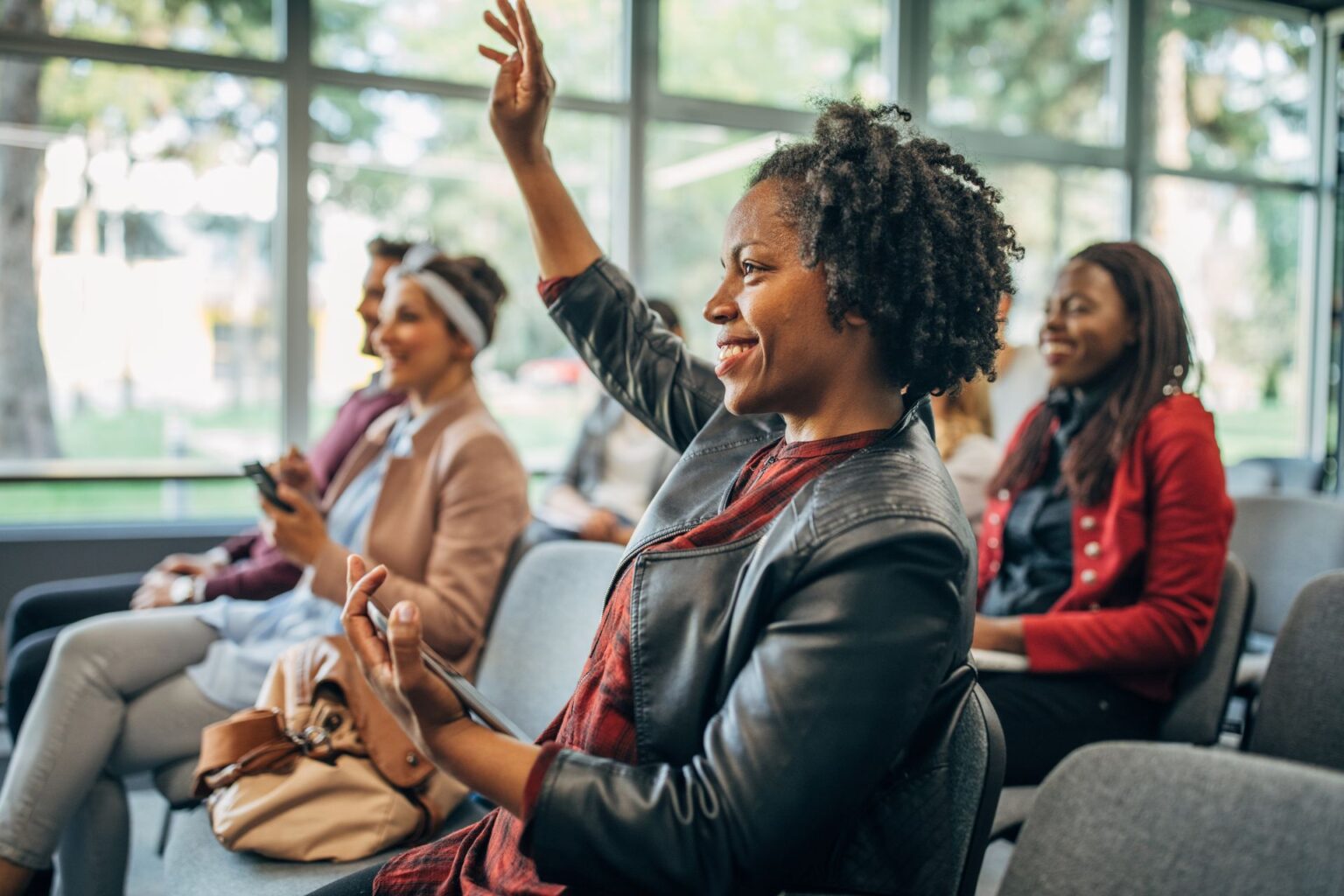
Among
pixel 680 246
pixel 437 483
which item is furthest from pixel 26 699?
pixel 680 246

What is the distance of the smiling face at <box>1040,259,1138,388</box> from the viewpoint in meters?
2.21

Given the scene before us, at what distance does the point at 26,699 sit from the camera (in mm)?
2477

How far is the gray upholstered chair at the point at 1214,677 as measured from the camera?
192cm

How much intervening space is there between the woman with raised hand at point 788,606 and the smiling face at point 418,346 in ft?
4.13

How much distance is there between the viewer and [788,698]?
2.90 ft

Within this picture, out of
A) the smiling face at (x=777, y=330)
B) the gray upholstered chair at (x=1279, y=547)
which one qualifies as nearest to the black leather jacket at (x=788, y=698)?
the smiling face at (x=777, y=330)

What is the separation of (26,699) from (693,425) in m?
1.84

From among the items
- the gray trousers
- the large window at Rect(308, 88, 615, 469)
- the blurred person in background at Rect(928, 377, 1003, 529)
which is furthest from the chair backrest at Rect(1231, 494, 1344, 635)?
the large window at Rect(308, 88, 615, 469)

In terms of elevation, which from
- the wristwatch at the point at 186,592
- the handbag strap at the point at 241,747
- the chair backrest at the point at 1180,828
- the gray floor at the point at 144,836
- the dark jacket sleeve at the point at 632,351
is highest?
the dark jacket sleeve at the point at 632,351

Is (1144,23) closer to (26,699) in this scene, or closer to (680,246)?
(680,246)

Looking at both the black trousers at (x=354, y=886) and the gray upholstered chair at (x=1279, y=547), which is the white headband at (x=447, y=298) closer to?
the black trousers at (x=354, y=886)

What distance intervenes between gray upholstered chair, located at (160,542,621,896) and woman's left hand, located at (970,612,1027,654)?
668 millimetres

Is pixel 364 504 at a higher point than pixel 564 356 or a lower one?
lower

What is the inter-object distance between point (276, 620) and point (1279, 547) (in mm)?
2439
